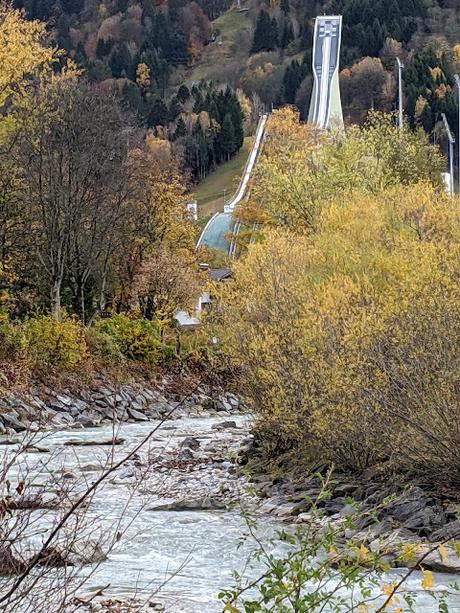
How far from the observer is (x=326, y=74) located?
104 meters

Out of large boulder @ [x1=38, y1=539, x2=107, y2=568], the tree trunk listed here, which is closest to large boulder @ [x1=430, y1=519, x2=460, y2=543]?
large boulder @ [x1=38, y1=539, x2=107, y2=568]

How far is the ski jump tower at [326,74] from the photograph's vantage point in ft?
320

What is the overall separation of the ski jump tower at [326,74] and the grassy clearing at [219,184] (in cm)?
1083

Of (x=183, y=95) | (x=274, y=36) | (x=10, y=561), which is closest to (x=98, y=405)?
(x=10, y=561)

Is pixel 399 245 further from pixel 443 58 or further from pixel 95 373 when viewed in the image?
pixel 443 58

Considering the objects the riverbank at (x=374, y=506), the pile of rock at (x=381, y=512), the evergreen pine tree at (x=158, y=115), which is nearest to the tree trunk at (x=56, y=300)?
the riverbank at (x=374, y=506)

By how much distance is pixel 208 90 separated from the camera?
13688 cm

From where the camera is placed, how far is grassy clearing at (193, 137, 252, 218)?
99.6m

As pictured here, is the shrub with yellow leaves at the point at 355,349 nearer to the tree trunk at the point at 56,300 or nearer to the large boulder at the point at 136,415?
the large boulder at the point at 136,415

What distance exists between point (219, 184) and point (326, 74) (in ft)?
56.4

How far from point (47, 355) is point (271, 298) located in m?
15.7

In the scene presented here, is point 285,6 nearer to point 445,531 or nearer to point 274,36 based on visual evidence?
point 274,36

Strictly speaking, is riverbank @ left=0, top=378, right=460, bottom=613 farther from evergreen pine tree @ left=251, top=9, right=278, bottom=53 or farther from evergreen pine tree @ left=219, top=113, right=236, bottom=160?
evergreen pine tree @ left=251, top=9, right=278, bottom=53

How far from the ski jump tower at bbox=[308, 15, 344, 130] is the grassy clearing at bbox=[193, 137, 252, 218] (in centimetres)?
1083
